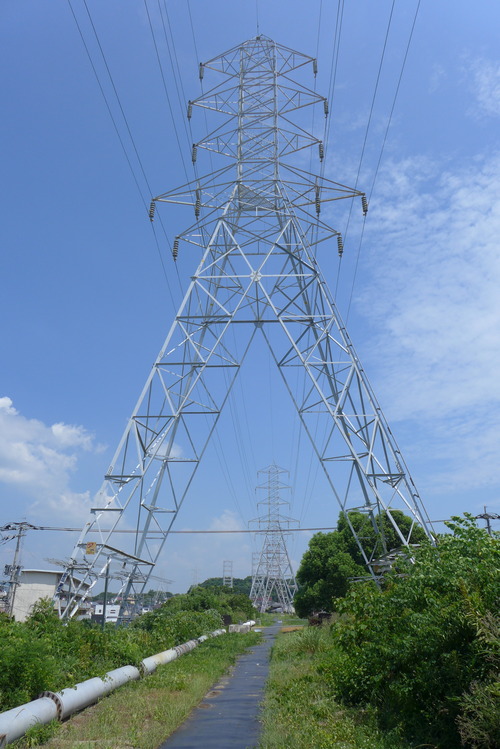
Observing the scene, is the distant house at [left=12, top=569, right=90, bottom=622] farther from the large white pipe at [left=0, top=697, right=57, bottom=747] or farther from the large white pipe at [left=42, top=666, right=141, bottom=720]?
the large white pipe at [left=0, top=697, right=57, bottom=747]

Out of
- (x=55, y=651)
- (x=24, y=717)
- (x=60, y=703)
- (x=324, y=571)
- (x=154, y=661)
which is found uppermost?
(x=324, y=571)

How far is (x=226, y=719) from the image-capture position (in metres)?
10.6

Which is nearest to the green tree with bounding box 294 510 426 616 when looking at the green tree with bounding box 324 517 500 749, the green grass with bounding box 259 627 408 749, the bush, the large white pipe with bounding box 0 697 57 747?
the bush

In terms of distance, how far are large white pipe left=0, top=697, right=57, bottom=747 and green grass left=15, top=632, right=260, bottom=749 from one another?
0.17 m

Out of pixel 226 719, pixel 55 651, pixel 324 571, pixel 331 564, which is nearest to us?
pixel 226 719

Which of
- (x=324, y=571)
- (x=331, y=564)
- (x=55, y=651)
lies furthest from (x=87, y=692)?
(x=324, y=571)

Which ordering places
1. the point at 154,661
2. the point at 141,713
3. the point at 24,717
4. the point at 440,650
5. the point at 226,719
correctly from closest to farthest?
the point at 440,650 → the point at 24,717 → the point at 141,713 → the point at 226,719 → the point at 154,661

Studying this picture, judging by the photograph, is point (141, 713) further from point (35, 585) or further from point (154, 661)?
point (35, 585)

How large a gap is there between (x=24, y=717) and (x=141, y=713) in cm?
255

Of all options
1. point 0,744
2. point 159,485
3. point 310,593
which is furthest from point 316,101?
point 310,593

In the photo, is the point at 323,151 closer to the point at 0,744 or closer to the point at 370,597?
the point at 370,597

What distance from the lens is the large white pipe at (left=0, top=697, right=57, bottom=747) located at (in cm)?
729

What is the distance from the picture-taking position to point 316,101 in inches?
937

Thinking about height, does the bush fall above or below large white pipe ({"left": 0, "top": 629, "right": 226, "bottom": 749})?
above
